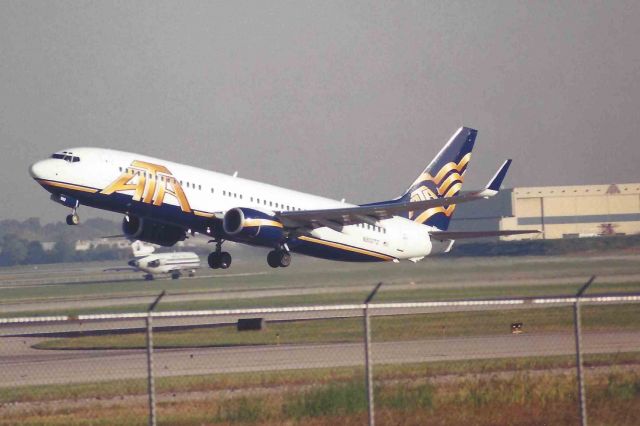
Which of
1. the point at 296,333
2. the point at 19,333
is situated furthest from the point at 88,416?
the point at 19,333

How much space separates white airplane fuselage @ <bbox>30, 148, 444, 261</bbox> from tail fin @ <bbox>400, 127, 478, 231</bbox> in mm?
5054

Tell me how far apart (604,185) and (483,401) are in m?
83.4

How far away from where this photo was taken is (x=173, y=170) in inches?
1686

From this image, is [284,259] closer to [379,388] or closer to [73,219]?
[73,219]

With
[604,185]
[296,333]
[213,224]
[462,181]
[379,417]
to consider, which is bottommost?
[379,417]

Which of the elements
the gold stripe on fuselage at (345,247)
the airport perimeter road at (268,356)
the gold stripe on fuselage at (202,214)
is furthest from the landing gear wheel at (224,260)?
the airport perimeter road at (268,356)

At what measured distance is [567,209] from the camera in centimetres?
10056

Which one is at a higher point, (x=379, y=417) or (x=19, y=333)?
(x=19, y=333)

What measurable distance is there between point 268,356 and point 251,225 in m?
15.4

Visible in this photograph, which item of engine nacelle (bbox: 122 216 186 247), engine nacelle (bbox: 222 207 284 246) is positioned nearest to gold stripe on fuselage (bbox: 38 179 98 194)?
engine nacelle (bbox: 222 207 284 246)

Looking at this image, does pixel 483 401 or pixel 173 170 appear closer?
pixel 483 401

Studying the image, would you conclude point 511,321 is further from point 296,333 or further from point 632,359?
point 632,359

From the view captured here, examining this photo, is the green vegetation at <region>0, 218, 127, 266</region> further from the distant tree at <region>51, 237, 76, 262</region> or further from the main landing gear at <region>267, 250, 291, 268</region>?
the main landing gear at <region>267, 250, 291, 268</region>

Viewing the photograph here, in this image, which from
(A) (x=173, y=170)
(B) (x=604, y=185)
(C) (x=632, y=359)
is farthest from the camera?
(B) (x=604, y=185)
